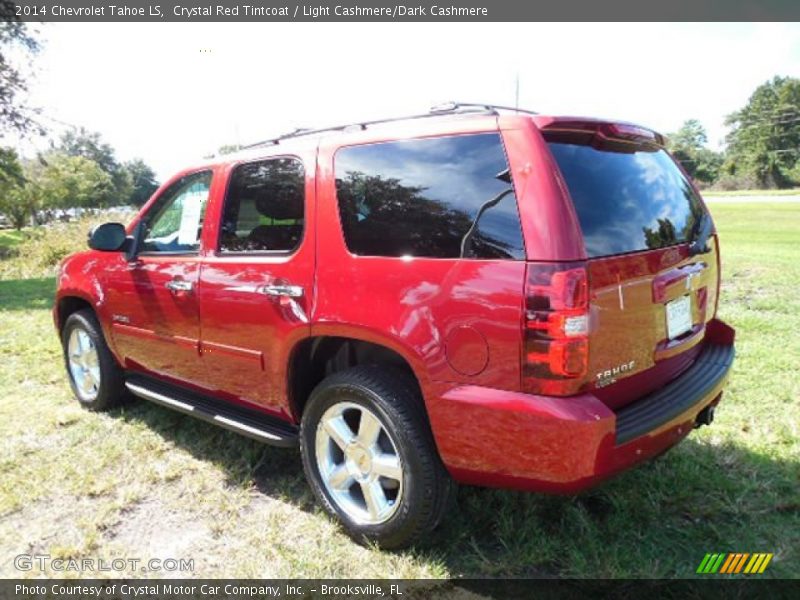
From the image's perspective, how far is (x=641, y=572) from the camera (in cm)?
249

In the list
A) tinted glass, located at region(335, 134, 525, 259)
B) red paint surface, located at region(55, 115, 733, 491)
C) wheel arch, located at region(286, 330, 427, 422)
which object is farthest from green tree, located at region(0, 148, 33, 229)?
tinted glass, located at region(335, 134, 525, 259)

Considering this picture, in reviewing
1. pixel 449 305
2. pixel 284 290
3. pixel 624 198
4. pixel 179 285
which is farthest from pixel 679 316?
pixel 179 285

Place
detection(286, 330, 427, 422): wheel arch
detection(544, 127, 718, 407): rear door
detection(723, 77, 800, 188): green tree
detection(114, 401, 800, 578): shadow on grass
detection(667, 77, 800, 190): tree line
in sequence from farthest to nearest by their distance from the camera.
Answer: detection(723, 77, 800, 188): green tree, detection(667, 77, 800, 190): tree line, detection(286, 330, 427, 422): wheel arch, detection(114, 401, 800, 578): shadow on grass, detection(544, 127, 718, 407): rear door

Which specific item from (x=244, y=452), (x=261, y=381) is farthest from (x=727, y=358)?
(x=244, y=452)

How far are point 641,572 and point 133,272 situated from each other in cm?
337

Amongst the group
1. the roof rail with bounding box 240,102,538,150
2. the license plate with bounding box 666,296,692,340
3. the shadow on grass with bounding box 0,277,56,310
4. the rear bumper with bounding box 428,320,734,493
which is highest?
the roof rail with bounding box 240,102,538,150

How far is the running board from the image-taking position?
3.04m

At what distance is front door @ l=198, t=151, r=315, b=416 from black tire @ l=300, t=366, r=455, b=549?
1.30ft

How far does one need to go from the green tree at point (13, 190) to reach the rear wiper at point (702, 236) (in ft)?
73.6

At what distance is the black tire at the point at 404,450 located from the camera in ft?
8.11

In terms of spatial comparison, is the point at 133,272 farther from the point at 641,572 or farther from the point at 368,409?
the point at 641,572

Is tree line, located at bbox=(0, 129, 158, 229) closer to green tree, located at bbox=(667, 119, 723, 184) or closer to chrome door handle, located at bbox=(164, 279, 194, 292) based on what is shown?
chrome door handle, located at bbox=(164, 279, 194, 292)

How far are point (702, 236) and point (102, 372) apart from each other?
4.08m

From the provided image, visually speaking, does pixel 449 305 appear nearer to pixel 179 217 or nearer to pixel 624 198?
pixel 624 198
